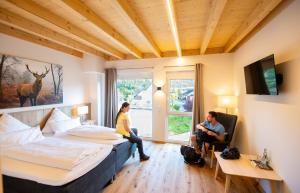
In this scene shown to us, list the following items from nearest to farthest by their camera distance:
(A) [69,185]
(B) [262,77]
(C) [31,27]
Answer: (A) [69,185] → (B) [262,77] → (C) [31,27]

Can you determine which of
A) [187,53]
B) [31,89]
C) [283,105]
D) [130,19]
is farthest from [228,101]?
[31,89]

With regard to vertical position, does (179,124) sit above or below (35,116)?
below

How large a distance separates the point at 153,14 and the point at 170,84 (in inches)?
96.5

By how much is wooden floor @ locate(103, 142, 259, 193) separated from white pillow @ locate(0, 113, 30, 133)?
1808 mm

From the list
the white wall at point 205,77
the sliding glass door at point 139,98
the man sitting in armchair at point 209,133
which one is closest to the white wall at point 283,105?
the man sitting in armchair at point 209,133

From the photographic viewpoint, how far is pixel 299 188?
1.60 metres

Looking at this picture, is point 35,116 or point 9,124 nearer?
point 9,124

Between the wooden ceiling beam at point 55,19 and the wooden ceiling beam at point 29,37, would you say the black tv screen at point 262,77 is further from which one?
the wooden ceiling beam at point 29,37

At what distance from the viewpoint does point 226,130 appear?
3.44 meters

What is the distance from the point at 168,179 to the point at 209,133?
1.24m

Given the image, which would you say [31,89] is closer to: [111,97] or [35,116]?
[35,116]

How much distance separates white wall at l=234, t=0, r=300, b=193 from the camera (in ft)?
5.52

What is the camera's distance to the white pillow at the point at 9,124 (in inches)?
99.3

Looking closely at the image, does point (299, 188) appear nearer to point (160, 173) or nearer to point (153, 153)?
point (160, 173)
